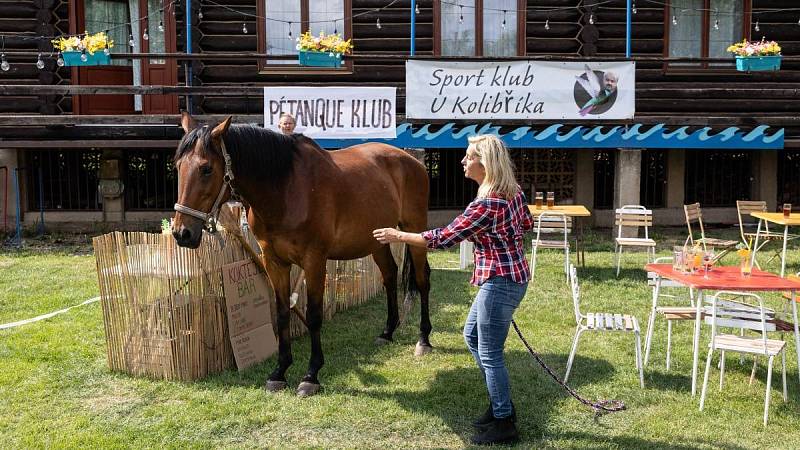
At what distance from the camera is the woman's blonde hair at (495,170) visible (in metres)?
4.03

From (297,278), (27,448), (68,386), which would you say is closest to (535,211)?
(297,278)

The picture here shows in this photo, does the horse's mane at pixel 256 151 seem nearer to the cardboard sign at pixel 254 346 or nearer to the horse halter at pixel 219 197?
the horse halter at pixel 219 197

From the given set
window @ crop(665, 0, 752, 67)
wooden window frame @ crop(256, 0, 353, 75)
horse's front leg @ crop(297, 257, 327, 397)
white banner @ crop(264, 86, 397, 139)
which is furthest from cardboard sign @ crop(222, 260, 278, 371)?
window @ crop(665, 0, 752, 67)

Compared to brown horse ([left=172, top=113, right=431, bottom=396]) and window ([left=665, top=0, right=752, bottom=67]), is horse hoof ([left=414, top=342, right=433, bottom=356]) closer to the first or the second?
brown horse ([left=172, top=113, right=431, bottom=396])

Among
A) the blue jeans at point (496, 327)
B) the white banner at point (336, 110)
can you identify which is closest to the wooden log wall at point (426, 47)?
the white banner at point (336, 110)

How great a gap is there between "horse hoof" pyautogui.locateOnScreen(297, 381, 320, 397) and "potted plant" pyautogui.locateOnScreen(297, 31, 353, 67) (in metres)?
7.14

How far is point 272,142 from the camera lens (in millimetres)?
5098

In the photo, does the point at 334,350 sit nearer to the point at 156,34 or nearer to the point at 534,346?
the point at 534,346

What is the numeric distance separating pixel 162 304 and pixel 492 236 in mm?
2689

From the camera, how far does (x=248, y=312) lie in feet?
18.7

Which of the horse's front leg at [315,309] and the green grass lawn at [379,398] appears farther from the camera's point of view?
the horse's front leg at [315,309]

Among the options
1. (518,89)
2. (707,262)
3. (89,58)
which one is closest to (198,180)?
(707,262)

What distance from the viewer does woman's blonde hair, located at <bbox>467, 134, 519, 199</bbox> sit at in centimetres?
403

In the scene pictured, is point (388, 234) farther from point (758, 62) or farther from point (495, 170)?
point (758, 62)
